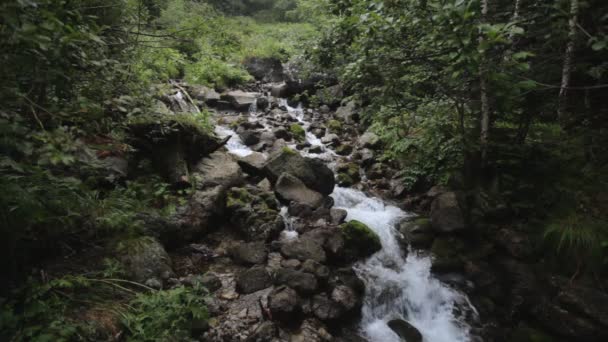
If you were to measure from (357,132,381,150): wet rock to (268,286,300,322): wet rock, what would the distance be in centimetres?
672

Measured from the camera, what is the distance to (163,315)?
132 inches

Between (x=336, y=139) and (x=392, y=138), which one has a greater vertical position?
(x=392, y=138)

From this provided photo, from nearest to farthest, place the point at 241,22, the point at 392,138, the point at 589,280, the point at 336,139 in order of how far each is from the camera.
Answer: the point at 589,280 < the point at 392,138 < the point at 336,139 < the point at 241,22

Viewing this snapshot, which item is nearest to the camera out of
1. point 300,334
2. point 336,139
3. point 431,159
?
point 300,334

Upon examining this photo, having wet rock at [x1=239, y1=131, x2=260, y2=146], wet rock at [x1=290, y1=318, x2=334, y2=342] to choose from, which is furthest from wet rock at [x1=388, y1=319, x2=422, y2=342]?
wet rock at [x1=239, y1=131, x2=260, y2=146]

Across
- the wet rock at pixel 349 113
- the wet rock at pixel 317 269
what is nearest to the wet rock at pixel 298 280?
the wet rock at pixel 317 269

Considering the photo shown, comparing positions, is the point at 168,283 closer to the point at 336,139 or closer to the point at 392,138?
the point at 392,138

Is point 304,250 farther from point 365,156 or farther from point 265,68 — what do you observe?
point 265,68

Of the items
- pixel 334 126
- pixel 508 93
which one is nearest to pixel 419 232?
pixel 508 93

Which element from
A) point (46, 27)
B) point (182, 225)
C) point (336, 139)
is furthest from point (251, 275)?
point (336, 139)

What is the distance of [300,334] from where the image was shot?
13.1 ft

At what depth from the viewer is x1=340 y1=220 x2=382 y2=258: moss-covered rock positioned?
5.71m

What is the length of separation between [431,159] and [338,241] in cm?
351

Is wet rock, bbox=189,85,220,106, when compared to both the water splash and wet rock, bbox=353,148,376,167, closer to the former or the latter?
the water splash
